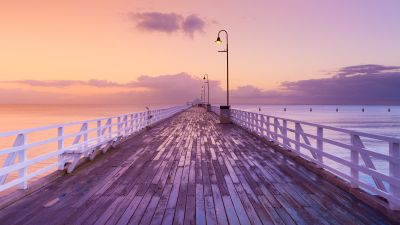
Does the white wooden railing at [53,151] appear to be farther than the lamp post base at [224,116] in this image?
No

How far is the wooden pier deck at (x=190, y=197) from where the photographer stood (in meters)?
5.00

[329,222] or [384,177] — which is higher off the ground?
[384,177]

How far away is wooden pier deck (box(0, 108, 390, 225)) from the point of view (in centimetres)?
500

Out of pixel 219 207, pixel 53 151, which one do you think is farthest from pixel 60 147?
pixel 219 207

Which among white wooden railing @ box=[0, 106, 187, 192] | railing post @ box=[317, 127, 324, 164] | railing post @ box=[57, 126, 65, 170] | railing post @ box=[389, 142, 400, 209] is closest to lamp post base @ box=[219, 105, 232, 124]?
white wooden railing @ box=[0, 106, 187, 192]

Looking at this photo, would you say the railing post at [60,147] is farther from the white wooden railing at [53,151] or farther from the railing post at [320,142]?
the railing post at [320,142]

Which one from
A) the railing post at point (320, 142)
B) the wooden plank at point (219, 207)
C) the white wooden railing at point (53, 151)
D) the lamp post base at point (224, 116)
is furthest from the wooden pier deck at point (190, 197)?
the lamp post base at point (224, 116)

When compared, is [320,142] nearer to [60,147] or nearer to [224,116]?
[60,147]

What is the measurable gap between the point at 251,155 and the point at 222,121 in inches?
612

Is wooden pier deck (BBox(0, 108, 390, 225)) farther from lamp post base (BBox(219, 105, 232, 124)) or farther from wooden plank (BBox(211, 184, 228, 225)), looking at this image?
lamp post base (BBox(219, 105, 232, 124))

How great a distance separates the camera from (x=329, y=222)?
4.82 metres

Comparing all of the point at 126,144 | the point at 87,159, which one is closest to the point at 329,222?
the point at 87,159

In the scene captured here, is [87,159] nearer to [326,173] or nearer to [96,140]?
[96,140]

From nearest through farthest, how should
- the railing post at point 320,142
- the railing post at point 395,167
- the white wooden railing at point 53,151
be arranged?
the railing post at point 395,167, the white wooden railing at point 53,151, the railing post at point 320,142
